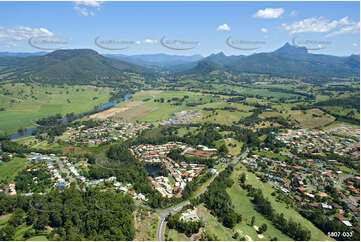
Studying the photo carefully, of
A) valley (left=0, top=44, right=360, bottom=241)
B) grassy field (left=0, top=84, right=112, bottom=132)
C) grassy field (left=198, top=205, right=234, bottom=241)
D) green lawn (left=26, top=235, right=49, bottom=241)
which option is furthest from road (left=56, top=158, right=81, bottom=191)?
grassy field (left=0, top=84, right=112, bottom=132)

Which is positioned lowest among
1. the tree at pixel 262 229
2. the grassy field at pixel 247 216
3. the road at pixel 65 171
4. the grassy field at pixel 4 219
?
the road at pixel 65 171

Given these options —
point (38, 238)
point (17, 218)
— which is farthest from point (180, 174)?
point (17, 218)

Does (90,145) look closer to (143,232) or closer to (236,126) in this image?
(143,232)

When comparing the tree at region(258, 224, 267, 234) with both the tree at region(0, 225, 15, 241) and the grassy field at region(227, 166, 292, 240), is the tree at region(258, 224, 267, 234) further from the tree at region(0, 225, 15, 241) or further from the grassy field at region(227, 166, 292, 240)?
the tree at region(0, 225, 15, 241)

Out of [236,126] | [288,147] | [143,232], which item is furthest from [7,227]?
[236,126]

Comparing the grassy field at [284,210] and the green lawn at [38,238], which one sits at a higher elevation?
the grassy field at [284,210]

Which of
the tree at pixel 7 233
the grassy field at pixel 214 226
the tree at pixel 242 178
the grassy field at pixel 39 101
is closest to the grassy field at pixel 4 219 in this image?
the tree at pixel 7 233

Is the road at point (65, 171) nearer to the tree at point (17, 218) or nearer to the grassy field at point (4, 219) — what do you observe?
the tree at point (17, 218)
